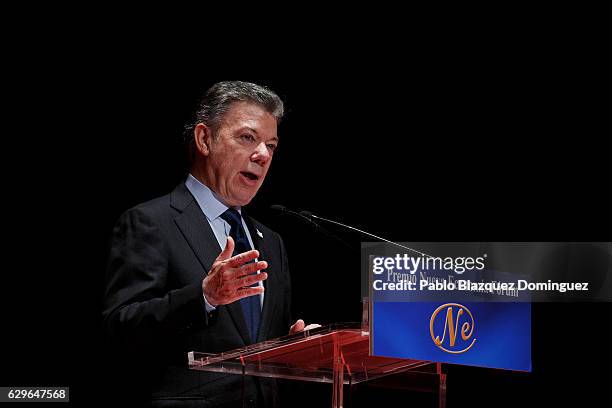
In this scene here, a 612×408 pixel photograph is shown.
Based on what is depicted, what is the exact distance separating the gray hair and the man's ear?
21 millimetres

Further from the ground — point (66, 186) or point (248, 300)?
Result: point (66, 186)

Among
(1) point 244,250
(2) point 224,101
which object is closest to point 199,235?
(1) point 244,250

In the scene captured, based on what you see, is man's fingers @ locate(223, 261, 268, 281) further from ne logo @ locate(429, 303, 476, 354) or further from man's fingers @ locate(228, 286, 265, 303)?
ne logo @ locate(429, 303, 476, 354)

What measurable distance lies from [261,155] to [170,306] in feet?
2.82

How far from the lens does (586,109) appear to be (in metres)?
3.73

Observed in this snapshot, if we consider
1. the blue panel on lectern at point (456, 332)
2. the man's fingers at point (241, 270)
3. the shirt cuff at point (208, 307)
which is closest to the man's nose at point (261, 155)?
the shirt cuff at point (208, 307)

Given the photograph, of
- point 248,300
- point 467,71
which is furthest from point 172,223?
point 467,71

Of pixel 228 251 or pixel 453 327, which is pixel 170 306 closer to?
pixel 228 251

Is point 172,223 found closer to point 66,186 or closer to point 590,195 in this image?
point 66,186

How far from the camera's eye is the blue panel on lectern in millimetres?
1956

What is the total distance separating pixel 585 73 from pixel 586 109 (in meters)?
0.19

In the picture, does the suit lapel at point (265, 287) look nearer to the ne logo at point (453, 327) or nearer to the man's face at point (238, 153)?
the man's face at point (238, 153)

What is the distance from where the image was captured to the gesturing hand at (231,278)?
196 cm

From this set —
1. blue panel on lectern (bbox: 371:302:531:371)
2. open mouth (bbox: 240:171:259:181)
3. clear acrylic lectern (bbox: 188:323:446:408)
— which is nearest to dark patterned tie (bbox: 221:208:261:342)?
open mouth (bbox: 240:171:259:181)
